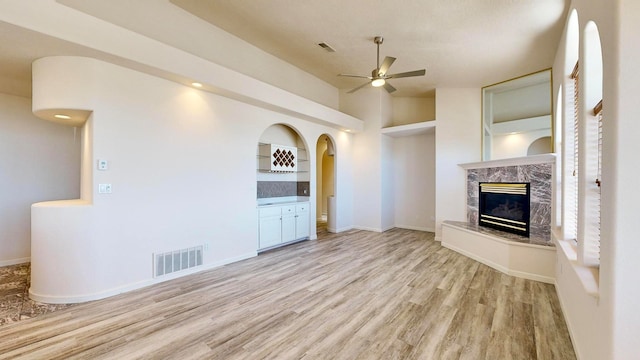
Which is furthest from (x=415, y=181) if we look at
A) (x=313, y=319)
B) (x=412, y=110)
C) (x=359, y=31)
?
(x=313, y=319)

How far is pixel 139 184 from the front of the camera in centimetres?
341

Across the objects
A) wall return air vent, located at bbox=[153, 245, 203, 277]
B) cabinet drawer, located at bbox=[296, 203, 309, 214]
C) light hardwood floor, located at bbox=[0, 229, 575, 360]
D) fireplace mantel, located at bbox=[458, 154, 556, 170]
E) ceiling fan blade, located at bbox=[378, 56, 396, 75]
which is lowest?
light hardwood floor, located at bbox=[0, 229, 575, 360]

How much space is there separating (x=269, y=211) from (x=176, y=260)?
180cm

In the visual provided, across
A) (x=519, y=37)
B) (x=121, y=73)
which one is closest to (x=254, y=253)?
(x=121, y=73)

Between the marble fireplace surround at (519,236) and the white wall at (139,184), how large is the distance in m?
3.98

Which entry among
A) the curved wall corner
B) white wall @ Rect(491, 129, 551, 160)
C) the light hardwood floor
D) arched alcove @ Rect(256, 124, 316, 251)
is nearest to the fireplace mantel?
white wall @ Rect(491, 129, 551, 160)

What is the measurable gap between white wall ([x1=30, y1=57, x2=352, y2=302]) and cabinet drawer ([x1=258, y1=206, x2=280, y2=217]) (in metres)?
0.40

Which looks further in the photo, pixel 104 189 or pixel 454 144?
pixel 454 144

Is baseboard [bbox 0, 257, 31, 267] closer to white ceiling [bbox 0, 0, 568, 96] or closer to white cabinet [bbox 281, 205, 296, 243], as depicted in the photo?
white ceiling [bbox 0, 0, 568, 96]

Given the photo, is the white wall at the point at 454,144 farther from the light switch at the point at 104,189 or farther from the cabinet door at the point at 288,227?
the light switch at the point at 104,189

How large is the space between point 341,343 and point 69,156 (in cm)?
554

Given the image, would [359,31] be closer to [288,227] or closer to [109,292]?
[288,227]

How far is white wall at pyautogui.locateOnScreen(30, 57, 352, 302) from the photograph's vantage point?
2.99 meters

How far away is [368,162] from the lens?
7098mm
